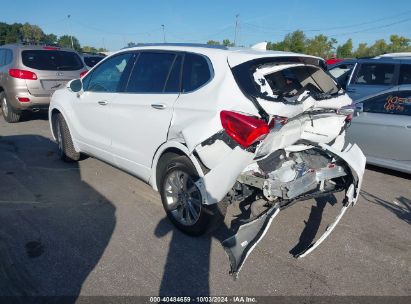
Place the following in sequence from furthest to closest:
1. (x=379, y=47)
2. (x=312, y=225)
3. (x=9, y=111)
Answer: (x=379, y=47), (x=9, y=111), (x=312, y=225)

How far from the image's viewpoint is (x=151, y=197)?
440cm

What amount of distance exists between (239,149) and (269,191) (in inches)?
19.6

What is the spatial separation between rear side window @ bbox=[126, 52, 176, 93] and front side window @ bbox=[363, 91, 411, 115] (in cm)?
347

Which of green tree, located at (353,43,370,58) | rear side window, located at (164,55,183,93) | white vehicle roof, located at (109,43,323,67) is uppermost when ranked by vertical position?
white vehicle roof, located at (109,43,323,67)

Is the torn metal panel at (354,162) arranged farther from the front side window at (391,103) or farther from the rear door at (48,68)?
the rear door at (48,68)

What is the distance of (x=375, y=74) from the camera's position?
732 centimetres

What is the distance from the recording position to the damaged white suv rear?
284cm

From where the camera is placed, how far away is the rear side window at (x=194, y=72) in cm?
321

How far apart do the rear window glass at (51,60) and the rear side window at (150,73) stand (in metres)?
5.03

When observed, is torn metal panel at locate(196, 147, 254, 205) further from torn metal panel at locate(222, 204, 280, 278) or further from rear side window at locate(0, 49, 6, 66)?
rear side window at locate(0, 49, 6, 66)

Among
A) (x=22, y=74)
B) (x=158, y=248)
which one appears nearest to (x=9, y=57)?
(x=22, y=74)

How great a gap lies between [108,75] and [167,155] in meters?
1.67

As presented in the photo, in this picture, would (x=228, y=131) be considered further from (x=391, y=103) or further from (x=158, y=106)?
→ (x=391, y=103)

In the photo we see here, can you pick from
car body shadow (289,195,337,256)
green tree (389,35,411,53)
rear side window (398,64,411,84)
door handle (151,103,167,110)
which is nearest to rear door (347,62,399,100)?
rear side window (398,64,411,84)
